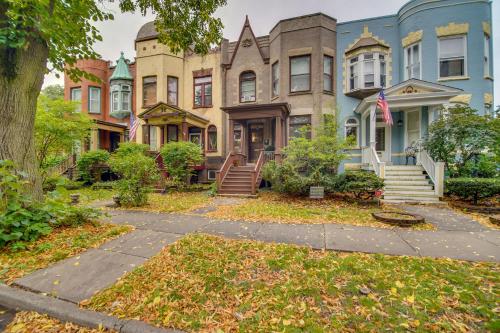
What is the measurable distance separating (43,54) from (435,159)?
45.6 ft

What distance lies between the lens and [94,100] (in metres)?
19.1

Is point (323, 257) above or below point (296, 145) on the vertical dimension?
below

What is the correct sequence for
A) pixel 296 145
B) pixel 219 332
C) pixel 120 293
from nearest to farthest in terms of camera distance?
1. pixel 219 332
2. pixel 120 293
3. pixel 296 145

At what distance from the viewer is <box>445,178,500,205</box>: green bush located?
7801 mm

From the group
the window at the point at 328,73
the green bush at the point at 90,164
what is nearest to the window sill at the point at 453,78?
the window at the point at 328,73

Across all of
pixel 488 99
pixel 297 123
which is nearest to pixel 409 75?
pixel 488 99

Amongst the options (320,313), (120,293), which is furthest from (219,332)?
(120,293)

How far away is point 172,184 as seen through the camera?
497 inches

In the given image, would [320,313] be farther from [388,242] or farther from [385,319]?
[388,242]

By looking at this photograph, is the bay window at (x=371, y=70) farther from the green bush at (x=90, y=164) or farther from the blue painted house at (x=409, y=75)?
the green bush at (x=90, y=164)

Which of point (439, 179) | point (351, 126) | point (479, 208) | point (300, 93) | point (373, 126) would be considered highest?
point (300, 93)

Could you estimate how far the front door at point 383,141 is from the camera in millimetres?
12500

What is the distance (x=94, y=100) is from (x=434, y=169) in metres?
23.5

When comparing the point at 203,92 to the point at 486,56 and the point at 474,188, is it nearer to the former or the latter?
the point at 474,188
